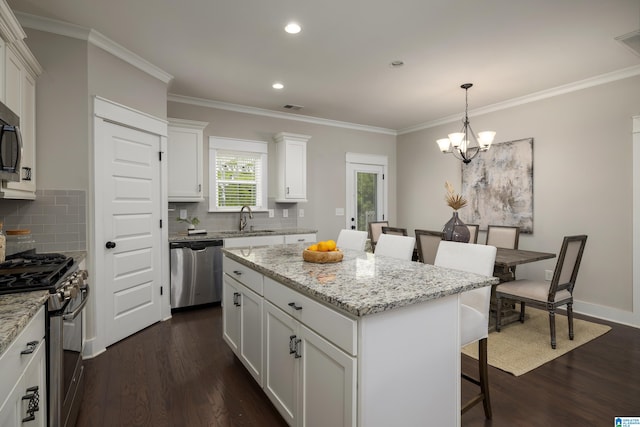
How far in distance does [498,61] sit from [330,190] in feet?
10.2

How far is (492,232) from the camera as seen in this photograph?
4.24 m

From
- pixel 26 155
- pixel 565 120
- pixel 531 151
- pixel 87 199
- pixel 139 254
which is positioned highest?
pixel 565 120

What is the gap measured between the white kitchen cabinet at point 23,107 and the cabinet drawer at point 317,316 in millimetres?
1830

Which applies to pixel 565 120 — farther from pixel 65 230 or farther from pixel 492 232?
pixel 65 230

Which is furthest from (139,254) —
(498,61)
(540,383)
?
(498,61)

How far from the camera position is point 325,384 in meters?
1.40

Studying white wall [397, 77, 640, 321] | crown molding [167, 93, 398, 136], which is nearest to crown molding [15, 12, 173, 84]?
crown molding [167, 93, 398, 136]

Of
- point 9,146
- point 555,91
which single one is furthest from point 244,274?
point 555,91

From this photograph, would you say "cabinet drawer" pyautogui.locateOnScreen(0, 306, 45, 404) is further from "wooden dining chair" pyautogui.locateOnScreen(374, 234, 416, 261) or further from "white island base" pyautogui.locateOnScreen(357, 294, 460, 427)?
"wooden dining chair" pyautogui.locateOnScreen(374, 234, 416, 261)

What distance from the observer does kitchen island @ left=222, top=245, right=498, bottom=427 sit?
1.26 meters

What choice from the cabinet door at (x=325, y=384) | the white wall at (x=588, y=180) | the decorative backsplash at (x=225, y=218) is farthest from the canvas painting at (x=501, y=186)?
the cabinet door at (x=325, y=384)

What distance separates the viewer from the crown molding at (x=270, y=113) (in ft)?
14.5

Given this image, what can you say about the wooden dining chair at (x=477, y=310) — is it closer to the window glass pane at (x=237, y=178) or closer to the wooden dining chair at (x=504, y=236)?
the wooden dining chair at (x=504, y=236)

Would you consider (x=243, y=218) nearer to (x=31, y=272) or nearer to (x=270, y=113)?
(x=270, y=113)
